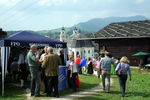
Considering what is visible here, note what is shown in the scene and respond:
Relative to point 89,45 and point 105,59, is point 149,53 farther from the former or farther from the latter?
point 89,45

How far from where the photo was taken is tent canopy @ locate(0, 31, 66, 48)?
39.0 feet

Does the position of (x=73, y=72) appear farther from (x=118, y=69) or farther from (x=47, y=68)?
(x=118, y=69)

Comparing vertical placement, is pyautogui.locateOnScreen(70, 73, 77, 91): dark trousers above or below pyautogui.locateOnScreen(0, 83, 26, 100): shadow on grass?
above

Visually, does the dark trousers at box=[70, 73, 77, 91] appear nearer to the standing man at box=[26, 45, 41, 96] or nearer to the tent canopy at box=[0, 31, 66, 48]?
the standing man at box=[26, 45, 41, 96]

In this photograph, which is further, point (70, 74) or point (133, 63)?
point (133, 63)

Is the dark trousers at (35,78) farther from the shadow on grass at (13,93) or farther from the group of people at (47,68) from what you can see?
the shadow on grass at (13,93)

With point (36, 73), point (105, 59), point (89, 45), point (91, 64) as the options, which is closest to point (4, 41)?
point (36, 73)

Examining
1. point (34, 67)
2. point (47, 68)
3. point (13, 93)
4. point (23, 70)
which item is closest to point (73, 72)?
point (47, 68)

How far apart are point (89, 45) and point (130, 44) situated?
78986mm

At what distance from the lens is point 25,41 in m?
12.6

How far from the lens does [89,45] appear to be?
11444 centimetres

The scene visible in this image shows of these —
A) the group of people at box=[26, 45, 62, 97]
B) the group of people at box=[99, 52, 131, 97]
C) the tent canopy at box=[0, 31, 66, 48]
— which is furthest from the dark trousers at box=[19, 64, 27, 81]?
the group of people at box=[99, 52, 131, 97]

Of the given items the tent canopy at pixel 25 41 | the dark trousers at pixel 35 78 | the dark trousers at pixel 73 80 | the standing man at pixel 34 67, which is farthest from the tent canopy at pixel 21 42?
the dark trousers at pixel 73 80

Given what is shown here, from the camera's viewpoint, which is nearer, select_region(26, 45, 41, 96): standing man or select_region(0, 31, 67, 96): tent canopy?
select_region(26, 45, 41, 96): standing man
